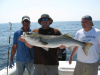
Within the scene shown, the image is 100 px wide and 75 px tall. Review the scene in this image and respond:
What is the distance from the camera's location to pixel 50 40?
358cm

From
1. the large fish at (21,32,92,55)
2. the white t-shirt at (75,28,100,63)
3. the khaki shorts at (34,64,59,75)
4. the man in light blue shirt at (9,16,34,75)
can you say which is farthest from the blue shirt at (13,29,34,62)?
the white t-shirt at (75,28,100,63)

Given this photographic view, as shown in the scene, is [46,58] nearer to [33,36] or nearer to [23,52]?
[33,36]

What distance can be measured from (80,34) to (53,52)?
971mm

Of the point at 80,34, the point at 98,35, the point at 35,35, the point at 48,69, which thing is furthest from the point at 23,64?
the point at 98,35

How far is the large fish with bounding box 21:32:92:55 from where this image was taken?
3.49 metres

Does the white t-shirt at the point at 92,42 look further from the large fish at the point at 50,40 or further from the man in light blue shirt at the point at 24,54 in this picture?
the man in light blue shirt at the point at 24,54

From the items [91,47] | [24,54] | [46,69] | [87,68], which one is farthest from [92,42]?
[24,54]

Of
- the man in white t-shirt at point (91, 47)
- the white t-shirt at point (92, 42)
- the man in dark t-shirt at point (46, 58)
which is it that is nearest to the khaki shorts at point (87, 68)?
the man in white t-shirt at point (91, 47)

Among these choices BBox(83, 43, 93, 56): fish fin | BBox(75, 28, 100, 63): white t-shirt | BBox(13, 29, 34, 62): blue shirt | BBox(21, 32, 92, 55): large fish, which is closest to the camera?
BBox(21, 32, 92, 55): large fish

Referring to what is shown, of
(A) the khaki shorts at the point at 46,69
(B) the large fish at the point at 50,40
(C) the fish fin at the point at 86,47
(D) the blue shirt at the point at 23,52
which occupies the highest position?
(B) the large fish at the point at 50,40

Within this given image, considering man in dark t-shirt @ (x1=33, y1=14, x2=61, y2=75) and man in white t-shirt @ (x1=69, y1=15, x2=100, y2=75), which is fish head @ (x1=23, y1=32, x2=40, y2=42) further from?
man in white t-shirt @ (x1=69, y1=15, x2=100, y2=75)

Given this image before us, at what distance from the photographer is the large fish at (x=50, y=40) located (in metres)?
3.49

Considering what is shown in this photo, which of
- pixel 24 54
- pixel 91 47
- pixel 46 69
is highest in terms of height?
pixel 91 47

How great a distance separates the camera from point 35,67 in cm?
380
